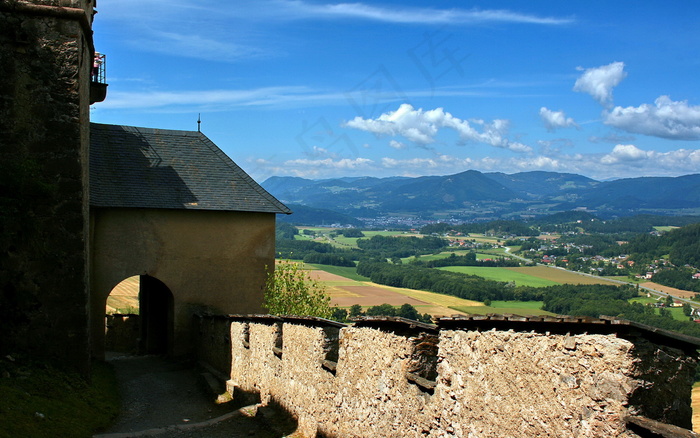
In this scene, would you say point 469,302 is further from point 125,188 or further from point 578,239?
point 578,239

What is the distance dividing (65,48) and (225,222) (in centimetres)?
870

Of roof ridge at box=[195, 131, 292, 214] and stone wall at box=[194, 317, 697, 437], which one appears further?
roof ridge at box=[195, 131, 292, 214]

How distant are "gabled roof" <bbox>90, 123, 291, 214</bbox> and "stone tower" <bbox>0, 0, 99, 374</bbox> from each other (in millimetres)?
5340

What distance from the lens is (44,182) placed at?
44.7 ft

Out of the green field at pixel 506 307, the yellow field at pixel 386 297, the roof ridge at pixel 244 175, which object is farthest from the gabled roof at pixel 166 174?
the green field at pixel 506 307

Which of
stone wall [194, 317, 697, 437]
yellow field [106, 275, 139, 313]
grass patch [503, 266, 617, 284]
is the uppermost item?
stone wall [194, 317, 697, 437]

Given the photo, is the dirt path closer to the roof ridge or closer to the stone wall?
the roof ridge

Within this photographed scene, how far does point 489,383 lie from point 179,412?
9.53 meters

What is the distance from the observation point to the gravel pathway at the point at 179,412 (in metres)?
11.2

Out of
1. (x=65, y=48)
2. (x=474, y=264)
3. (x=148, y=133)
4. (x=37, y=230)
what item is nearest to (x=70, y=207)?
(x=37, y=230)

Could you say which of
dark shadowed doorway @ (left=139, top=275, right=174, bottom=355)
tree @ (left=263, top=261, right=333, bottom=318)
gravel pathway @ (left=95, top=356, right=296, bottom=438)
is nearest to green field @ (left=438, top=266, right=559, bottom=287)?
tree @ (left=263, top=261, right=333, bottom=318)

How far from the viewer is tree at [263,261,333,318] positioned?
21859 mm

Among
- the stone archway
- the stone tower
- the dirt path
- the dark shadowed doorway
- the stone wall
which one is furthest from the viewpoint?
the dirt path

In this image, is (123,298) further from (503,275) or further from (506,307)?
(503,275)
